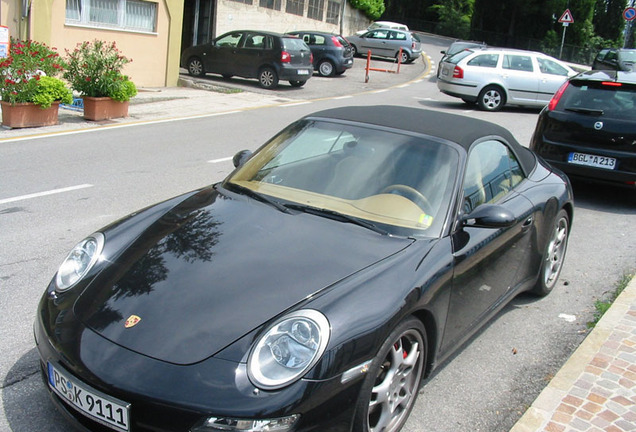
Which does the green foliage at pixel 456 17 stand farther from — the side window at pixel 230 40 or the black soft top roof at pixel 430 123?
the black soft top roof at pixel 430 123

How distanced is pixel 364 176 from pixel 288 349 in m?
1.58

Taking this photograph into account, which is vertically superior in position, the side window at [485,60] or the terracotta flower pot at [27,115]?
the side window at [485,60]

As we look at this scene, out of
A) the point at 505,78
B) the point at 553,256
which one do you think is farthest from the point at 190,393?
the point at 505,78

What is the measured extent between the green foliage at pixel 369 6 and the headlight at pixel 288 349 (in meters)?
40.7

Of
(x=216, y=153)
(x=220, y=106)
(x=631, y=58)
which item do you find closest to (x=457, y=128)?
(x=216, y=153)

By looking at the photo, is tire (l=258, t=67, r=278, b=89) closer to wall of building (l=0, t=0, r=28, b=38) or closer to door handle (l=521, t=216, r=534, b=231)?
wall of building (l=0, t=0, r=28, b=38)

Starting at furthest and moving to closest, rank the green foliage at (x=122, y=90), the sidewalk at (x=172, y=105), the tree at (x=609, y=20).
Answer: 1. the tree at (x=609, y=20)
2. the green foliage at (x=122, y=90)
3. the sidewalk at (x=172, y=105)

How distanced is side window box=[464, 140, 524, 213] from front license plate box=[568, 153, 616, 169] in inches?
144

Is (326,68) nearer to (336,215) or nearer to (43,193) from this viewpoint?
(43,193)

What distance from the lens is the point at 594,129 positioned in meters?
8.25

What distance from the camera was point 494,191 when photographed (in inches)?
179

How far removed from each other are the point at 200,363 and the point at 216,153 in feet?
26.3

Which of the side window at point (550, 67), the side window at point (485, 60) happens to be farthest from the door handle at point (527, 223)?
the side window at point (550, 67)

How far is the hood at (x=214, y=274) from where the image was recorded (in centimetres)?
296
